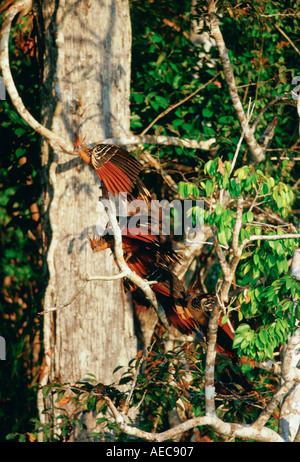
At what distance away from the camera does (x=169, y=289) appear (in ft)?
9.27

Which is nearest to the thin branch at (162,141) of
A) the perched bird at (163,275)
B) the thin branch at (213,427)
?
the perched bird at (163,275)

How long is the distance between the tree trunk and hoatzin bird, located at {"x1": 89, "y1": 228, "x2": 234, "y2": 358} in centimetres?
24

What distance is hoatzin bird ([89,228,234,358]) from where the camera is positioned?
281 centimetres

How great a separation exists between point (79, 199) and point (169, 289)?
0.72 m

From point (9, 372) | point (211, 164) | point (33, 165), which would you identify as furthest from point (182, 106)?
point (9, 372)

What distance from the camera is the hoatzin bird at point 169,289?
2.81 metres

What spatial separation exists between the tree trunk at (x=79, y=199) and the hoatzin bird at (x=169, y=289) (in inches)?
9.5

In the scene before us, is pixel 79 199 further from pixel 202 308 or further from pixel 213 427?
pixel 213 427

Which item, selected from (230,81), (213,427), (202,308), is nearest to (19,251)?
(202,308)

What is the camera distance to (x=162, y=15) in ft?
13.8

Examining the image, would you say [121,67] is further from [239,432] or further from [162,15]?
[239,432]

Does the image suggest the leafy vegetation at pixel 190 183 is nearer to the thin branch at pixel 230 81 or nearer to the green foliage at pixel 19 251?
the green foliage at pixel 19 251

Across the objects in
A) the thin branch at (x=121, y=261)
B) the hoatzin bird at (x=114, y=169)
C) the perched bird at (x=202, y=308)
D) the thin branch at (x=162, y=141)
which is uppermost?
the thin branch at (x=162, y=141)

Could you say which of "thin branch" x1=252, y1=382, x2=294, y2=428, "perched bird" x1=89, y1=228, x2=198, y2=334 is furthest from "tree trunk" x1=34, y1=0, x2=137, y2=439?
"thin branch" x1=252, y1=382, x2=294, y2=428
